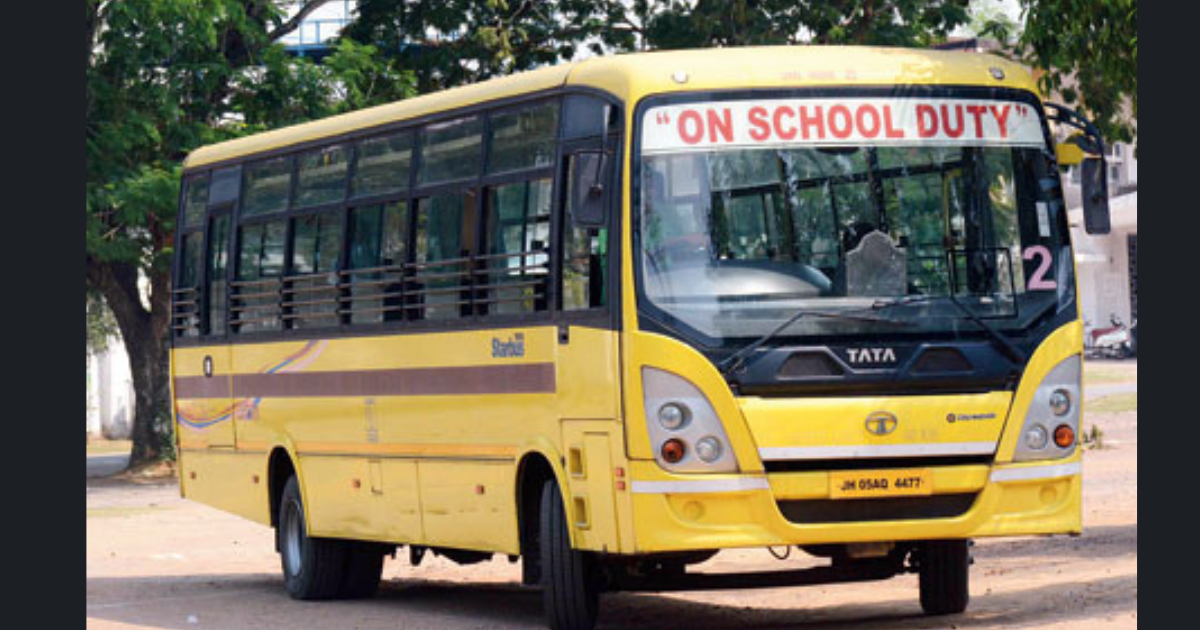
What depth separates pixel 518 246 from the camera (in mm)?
13977

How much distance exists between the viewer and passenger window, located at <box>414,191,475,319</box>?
14.6 m

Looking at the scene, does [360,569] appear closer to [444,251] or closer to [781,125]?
[444,251]

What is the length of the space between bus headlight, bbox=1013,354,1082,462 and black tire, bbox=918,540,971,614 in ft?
4.38

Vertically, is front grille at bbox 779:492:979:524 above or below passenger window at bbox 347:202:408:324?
below

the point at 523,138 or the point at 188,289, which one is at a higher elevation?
the point at 523,138

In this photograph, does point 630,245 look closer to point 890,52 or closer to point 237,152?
point 890,52

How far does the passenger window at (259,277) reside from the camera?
17.9m

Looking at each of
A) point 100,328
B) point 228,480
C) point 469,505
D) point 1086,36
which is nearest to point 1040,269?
point 469,505

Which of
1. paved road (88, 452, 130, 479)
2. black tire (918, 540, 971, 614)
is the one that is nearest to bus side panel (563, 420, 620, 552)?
black tire (918, 540, 971, 614)

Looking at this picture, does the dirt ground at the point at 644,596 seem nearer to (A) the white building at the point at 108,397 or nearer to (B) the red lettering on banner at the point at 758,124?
(B) the red lettering on banner at the point at 758,124

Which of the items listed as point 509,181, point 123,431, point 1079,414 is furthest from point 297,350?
point 123,431

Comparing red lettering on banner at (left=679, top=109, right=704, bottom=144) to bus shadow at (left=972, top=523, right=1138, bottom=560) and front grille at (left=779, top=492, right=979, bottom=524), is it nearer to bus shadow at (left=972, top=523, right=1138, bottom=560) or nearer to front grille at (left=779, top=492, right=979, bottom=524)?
front grille at (left=779, top=492, right=979, bottom=524)

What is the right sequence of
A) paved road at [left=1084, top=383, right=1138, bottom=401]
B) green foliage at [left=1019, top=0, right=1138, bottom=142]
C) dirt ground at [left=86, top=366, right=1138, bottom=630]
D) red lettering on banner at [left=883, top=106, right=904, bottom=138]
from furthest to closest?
paved road at [left=1084, top=383, right=1138, bottom=401], green foliage at [left=1019, top=0, right=1138, bottom=142], dirt ground at [left=86, top=366, right=1138, bottom=630], red lettering on banner at [left=883, top=106, right=904, bottom=138]

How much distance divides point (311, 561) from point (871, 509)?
6.27 m
